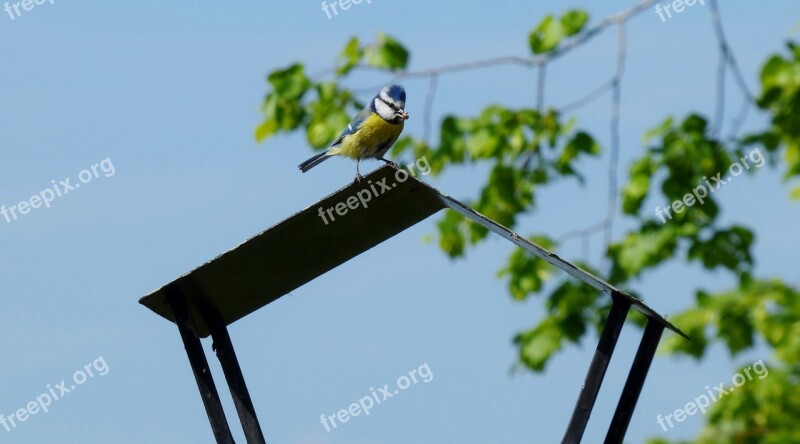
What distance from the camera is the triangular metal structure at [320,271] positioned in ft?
12.3

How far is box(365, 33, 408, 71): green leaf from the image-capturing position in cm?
933

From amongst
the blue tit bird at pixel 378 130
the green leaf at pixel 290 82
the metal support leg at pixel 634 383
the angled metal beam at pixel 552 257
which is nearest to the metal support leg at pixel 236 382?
the angled metal beam at pixel 552 257

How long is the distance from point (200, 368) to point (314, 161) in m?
3.00

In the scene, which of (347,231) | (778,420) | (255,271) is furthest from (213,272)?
(778,420)

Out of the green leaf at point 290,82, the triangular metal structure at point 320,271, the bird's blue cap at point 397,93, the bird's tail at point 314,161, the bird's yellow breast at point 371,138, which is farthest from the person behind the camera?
the green leaf at point 290,82

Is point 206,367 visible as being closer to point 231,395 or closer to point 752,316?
point 231,395

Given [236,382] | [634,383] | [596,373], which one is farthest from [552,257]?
[236,382]

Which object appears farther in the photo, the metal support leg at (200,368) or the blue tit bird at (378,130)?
the blue tit bird at (378,130)

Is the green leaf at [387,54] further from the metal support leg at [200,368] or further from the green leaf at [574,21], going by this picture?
the metal support leg at [200,368]

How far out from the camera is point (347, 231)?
3.95m

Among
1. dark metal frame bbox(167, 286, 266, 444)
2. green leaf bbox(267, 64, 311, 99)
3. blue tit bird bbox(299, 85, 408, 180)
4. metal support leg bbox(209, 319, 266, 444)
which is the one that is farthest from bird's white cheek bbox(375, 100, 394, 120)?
green leaf bbox(267, 64, 311, 99)

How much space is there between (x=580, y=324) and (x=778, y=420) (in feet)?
5.50

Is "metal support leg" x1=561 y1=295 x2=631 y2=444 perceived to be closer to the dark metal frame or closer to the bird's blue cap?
the dark metal frame

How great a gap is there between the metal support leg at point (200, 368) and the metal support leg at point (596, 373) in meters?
1.02
